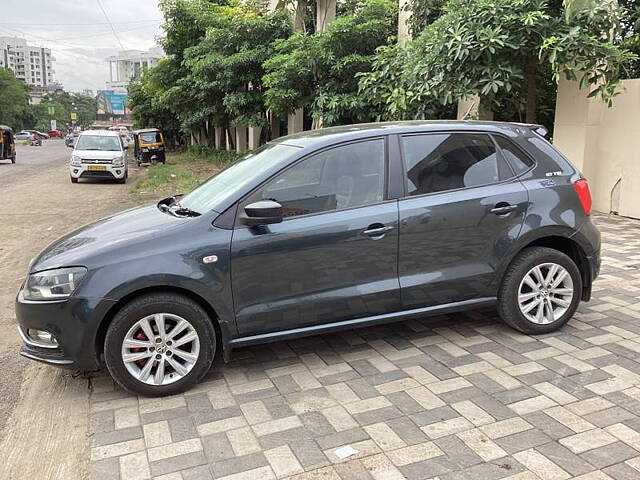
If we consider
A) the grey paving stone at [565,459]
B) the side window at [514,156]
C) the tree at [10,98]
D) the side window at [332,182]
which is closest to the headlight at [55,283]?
the side window at [332,182]

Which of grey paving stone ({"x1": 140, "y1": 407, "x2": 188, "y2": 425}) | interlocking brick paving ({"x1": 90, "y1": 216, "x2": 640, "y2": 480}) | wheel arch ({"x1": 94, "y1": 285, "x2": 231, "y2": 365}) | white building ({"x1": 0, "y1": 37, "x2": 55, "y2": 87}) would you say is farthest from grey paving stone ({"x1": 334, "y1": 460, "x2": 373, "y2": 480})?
white building ({"x1": 0, "y1": 37, "x2": 55, "y2": 87})

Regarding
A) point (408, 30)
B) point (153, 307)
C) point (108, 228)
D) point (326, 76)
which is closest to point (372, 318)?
point (153, 307)

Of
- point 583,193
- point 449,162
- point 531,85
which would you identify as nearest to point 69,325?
point 449,162

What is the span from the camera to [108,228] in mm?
3920

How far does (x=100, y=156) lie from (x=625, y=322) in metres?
16.4

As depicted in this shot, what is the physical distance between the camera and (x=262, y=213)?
355 centimetres

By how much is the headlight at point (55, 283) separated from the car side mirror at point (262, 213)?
1.03m

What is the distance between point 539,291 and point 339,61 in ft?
30.8

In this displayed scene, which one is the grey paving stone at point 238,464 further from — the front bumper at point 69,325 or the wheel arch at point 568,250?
the wheel arch at point 568,250

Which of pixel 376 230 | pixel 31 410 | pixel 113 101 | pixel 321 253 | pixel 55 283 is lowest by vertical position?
pixel 31 410

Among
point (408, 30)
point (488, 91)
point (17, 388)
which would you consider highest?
point (408, 30)

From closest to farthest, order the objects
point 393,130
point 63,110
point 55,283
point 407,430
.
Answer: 1. point 407,430
2. point 55,283
3. point 393,130
4. point 63,110

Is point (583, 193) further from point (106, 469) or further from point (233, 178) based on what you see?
point (106, 469)

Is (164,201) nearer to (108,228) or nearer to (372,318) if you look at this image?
(108,228)
